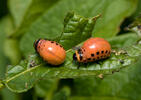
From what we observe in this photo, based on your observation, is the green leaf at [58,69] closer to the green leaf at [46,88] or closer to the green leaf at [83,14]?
the green leaf at [83,14]

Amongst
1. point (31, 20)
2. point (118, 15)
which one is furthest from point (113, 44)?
point (31, 20)

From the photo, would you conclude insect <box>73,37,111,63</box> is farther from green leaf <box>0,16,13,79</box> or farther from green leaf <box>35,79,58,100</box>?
green leaf <box>0,16,13,79</box>

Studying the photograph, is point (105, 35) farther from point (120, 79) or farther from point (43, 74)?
point (43, 74)

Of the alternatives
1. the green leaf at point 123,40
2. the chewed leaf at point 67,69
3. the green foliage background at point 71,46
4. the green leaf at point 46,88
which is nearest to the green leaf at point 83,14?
the green foliage background at point 71,46

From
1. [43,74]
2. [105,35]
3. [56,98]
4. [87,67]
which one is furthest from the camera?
[105,35]

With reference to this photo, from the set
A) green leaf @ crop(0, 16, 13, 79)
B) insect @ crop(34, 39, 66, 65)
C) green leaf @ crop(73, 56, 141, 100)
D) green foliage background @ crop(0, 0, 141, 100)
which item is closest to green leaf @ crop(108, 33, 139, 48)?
green foliage background @ crop(0, 0, 141, 100)

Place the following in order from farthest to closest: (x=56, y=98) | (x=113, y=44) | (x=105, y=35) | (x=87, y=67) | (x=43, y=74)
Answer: (x=105, y=35), (x=56, y=98), (x=113, y=44), (x=87, y=67), (x=43, y=74)

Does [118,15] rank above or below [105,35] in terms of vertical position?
above

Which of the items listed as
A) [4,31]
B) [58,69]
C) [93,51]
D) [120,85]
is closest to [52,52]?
[58,69]

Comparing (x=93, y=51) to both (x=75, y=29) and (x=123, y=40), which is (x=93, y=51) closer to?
(x=75, y=29)
